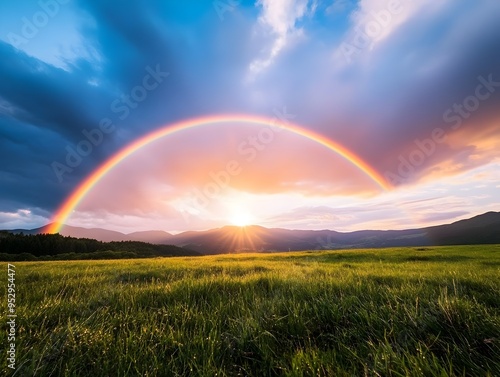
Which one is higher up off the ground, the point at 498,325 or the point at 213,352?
the point at 498,325

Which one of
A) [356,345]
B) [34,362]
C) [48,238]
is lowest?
[356,345]

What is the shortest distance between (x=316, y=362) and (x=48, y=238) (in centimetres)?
14434

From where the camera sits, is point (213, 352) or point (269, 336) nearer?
point (213, 352)

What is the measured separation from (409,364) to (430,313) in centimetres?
146

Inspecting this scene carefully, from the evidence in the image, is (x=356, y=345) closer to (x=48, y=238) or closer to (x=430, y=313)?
(x=430, y=313)

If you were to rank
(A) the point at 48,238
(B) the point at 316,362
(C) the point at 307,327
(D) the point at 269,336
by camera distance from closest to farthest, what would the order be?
(B) the point at 316,362 → (D) the point at 269,336 → (C) the point at 307,327 → (A) the point at 48,238

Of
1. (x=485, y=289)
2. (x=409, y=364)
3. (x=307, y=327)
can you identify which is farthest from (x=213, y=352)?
(x=485, y=289)

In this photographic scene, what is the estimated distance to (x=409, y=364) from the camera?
6.38 ft

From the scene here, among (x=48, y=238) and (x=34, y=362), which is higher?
(x=48, y=238)

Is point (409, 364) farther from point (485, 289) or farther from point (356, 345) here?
point (485, 289)

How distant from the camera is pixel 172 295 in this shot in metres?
5.01

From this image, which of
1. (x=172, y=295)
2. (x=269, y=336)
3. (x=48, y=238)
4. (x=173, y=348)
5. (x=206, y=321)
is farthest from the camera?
(x=48, y=238)

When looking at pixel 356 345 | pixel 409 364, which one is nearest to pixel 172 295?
pixel 356 345

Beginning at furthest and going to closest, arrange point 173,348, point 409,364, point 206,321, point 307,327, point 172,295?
point 172,295, point 206,321, point 307,327, point 173,348, point 409,364
